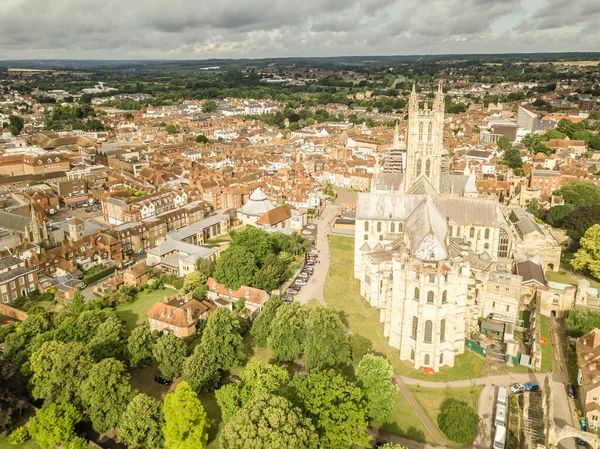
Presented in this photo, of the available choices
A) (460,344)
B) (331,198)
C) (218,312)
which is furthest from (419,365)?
(331,198)

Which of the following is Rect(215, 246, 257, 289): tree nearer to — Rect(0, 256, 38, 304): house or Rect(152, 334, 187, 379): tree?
Rect(152, 334, 187, 379): tree

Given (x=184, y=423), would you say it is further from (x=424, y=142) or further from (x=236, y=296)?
(x=424, y=142)

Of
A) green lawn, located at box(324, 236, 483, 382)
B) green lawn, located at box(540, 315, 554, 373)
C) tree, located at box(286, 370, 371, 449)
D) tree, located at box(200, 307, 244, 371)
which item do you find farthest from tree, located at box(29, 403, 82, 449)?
green lawn, located at box(540, 315, 554, 373)

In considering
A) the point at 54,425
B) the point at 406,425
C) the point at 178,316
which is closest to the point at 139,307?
the point at 178,316

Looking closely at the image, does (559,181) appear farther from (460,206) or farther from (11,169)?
(11,169)

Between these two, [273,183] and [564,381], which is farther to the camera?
[273,183]

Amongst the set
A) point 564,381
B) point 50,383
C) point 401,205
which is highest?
point 401,205
